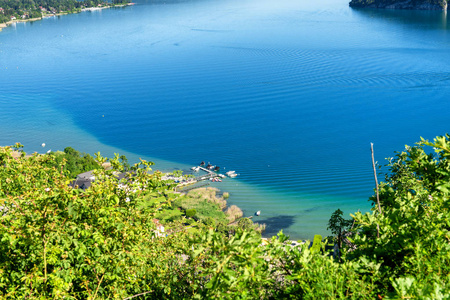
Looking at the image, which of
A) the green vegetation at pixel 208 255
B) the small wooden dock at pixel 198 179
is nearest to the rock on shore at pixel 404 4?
the small wooden dock at pixel 198 179

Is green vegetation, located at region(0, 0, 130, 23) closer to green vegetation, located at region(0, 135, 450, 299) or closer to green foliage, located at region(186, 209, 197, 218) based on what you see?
green foliage, located at region(186, 209, 197, 218)

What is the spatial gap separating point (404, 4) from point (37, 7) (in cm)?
6783

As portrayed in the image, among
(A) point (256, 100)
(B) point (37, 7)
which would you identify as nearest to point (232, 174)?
(A) point (256, 100)

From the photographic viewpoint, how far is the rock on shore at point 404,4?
2410 inches

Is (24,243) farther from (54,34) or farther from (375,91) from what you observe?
(54,34)

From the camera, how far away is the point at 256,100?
2773 centimetres

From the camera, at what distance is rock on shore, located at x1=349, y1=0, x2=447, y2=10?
201 ft

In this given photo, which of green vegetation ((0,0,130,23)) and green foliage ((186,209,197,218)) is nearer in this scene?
green foliage ((186,209,197,218))

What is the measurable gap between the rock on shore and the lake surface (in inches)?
440

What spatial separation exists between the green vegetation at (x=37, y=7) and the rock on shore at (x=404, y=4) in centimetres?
5168

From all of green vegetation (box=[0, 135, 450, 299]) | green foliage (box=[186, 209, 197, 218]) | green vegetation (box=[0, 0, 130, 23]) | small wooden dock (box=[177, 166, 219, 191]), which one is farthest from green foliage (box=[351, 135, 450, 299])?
green vegetation (box=[0, 0, 130, 23])

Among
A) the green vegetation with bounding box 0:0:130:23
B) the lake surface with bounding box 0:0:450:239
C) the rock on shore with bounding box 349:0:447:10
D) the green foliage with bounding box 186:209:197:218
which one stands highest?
the green vegetation with bounding box 0:0:130:23

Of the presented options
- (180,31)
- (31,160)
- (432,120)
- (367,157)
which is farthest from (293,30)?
(31,160)

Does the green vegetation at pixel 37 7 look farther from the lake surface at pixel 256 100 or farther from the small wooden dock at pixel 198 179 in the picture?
the small wooden dock at pixel 198 179
